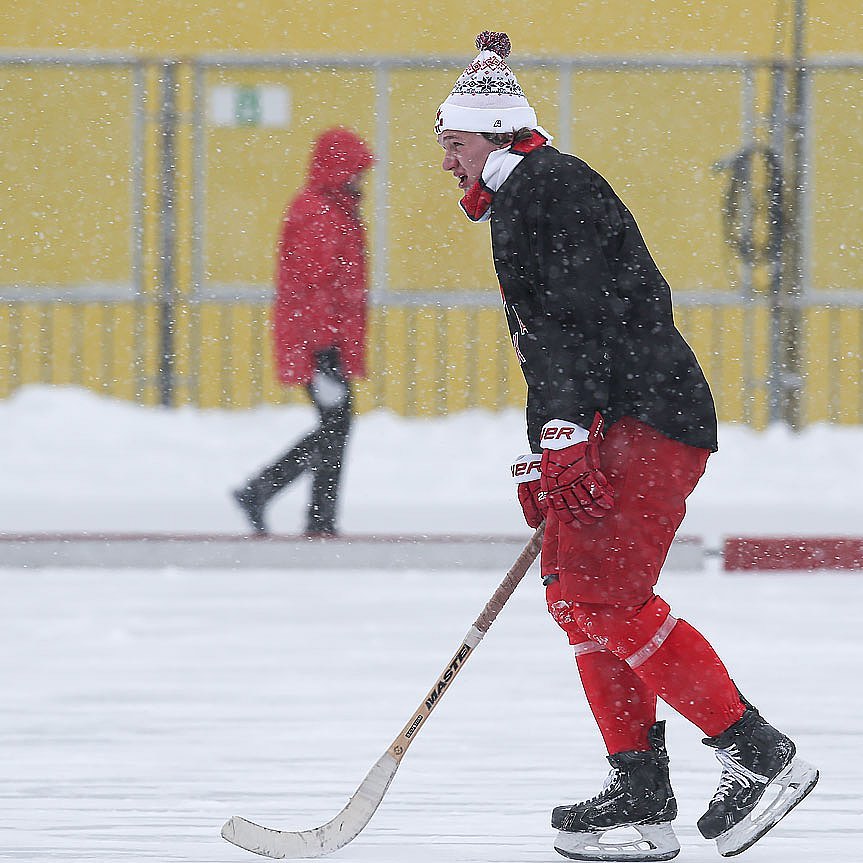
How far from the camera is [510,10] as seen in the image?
1412cm

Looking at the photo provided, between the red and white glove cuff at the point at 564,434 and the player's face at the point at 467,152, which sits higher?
the player's face at the point at 467,152

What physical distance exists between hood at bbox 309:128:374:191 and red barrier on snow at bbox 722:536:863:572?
2412 mm

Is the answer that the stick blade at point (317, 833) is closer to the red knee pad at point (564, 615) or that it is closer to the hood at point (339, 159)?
the red knee pad at point (564, 615)

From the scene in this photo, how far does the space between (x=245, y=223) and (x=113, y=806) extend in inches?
313

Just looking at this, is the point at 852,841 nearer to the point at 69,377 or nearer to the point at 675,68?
the point at 675,68

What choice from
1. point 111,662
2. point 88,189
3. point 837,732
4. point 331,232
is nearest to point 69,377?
point 88,189

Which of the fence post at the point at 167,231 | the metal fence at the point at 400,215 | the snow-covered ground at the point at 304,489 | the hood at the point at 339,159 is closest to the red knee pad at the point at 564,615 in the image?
the hood at the point at 339,159

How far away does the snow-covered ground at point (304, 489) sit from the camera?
12266 mm

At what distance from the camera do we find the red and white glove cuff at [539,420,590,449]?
457 centimetres

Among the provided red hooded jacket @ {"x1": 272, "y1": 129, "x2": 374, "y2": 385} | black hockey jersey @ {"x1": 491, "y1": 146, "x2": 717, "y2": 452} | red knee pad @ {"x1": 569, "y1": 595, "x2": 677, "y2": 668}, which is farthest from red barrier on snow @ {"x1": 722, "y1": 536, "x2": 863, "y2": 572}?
red knee pad @ {"x1": 569, "y1": 595, "x2": 677, "y2": 668}

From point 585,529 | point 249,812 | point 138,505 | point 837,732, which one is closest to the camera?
point 585,529

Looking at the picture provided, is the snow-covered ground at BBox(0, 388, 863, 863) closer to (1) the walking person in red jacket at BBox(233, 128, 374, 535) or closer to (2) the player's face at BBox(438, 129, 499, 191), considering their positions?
(1) the walking person in red jacket at BBox(233, 128, 374, 535)

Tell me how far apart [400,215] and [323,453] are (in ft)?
9.51

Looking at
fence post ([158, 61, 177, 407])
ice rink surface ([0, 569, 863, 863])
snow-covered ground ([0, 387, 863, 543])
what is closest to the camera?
ice rink surface ([0, 569, 863, 863])
